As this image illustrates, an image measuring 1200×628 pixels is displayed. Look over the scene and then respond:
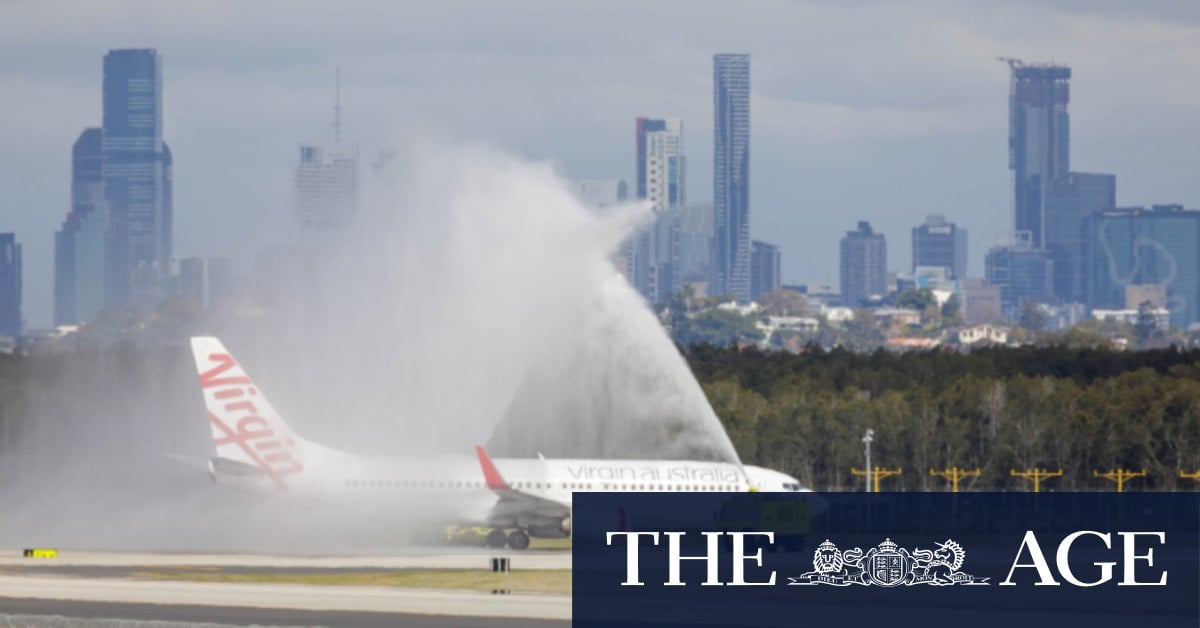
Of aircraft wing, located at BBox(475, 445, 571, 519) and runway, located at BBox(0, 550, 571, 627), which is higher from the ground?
aircraft wing, located at BBox(475, 445, 571, 519)

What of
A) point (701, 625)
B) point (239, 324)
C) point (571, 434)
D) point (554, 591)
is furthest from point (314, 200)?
point (701, 625)

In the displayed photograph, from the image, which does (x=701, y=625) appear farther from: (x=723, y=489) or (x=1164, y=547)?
(x=1164, y=547)

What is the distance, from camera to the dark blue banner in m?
53.8

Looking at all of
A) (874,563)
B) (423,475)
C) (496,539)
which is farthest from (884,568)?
(423,475)

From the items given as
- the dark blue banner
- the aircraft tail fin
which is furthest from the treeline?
the aircraft tail fin

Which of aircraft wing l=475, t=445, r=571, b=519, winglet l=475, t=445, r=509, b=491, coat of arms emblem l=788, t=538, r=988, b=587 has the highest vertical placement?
winglet l=475, t=445, r=509, b=491

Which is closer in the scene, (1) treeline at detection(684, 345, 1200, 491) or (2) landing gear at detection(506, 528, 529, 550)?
(2) landing gear at detection(506, 528, 529, 550)

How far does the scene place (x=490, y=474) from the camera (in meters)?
78.5

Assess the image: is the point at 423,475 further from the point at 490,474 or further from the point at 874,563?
the point at 874,563

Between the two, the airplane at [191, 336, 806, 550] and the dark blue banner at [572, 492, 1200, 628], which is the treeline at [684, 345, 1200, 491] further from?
the airplane at [191, 336, 806, 550]

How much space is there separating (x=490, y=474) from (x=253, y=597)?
71.5 feet

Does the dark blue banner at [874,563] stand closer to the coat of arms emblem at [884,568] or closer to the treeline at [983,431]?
the coat of arms emblem at [884,568]

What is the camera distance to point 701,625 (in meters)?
50.7

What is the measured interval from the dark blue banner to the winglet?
3.25 metres
